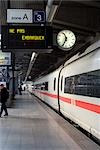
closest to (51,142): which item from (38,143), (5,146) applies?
(38,143)

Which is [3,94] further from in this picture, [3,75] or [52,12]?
[3,75]

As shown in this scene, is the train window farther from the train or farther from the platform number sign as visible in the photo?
the platform number sign

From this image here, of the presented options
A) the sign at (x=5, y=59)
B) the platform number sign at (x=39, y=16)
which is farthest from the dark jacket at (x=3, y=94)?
the platform number sign at (x=39, y=16)

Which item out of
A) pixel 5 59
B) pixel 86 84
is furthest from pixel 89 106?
pixel 5 59

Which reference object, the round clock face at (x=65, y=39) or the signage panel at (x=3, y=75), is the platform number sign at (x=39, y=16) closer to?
the round clock face at (x=65, y=39)

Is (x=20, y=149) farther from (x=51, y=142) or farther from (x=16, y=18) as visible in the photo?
(x=16, y=18)

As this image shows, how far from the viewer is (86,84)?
12.7 m

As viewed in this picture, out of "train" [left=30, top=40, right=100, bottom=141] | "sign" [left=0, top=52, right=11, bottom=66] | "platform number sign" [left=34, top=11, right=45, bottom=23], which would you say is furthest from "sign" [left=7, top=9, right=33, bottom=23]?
"sign" [left=0, top=52, right=11, bottom=66]

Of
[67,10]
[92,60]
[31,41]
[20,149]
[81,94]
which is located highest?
[67,10]

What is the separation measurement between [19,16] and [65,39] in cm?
405

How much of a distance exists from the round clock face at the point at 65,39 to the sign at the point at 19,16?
346 cm

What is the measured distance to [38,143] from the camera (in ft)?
37.3

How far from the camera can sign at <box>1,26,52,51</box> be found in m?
15.0

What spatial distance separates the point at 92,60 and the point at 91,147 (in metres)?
2.62
